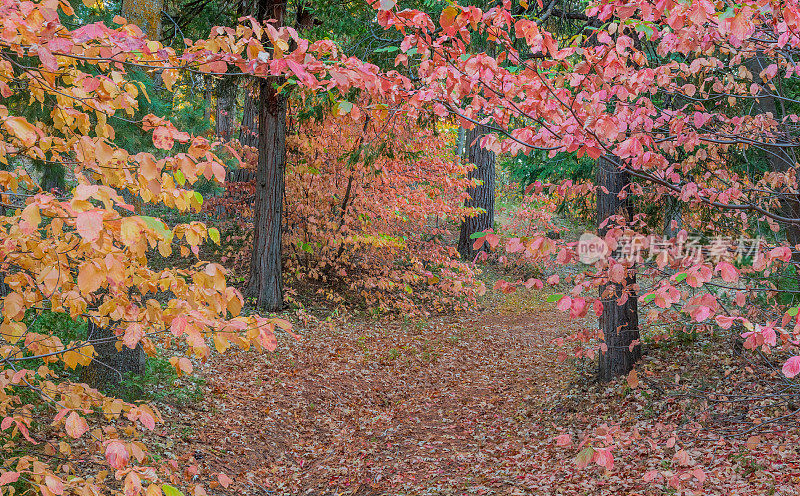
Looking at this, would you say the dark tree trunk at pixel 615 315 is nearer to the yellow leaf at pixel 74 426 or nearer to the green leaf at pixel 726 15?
the green leaf at pixel 726 15

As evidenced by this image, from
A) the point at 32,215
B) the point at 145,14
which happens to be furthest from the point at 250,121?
the point at 32,215

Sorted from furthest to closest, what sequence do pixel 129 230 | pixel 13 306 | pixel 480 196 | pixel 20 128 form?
pixel 480 196, pixel 13 306, pixel 20 128, pixel 129 230

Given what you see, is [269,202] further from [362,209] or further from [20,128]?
[20,128]

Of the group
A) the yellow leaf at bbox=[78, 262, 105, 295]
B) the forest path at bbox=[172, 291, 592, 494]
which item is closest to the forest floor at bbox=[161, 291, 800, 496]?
the forest path at bbox=[172, 291, 592, 494]

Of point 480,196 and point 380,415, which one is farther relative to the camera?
point 480,196

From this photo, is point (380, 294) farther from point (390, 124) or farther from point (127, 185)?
point (127, 185)

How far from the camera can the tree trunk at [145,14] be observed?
5.48 m

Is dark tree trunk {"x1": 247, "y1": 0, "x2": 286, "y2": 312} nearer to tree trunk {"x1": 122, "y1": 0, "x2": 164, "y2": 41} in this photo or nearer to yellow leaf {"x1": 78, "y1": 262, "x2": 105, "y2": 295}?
tree trunk {"x1": 122, "y1": 0, "x2": 164, "y2": 41}

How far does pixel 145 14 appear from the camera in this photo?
5562 mm

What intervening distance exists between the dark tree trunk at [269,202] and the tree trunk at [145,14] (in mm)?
3672

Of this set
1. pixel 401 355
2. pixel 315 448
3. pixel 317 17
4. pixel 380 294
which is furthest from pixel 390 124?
pixel 315 448

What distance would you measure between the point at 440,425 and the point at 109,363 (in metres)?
3.81

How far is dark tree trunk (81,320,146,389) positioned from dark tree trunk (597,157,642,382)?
5.35 meters

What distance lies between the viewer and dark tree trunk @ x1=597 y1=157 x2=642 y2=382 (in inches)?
259
